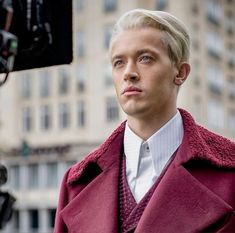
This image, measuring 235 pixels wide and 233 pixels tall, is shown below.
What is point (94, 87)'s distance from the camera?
36.5 meters

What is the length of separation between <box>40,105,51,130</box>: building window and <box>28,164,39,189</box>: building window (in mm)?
2076

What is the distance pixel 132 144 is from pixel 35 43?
1.36ft

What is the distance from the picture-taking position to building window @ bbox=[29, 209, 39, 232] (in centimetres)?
3618


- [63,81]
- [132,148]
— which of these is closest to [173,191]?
[132,148]

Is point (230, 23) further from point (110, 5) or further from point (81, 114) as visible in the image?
point (81, 114)

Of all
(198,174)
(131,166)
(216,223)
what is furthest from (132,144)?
(216,223)

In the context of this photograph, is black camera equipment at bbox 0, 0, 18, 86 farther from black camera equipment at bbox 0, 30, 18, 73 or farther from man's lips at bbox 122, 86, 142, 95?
man's lips at bbox 122, 86, 142, 95

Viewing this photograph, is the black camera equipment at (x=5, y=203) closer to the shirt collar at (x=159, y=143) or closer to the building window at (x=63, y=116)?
the shirt collar at (x=159, y=143)

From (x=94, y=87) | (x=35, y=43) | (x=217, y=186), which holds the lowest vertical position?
(x=94, y=87)

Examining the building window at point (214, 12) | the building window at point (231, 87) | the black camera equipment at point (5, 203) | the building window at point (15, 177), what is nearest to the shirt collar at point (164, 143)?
the black camera equipment at point (5, 203)

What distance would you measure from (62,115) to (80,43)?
3.78 meters

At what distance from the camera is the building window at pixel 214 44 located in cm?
3697

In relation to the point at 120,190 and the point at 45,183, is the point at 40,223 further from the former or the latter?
the point at 120,190

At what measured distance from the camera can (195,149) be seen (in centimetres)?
202
